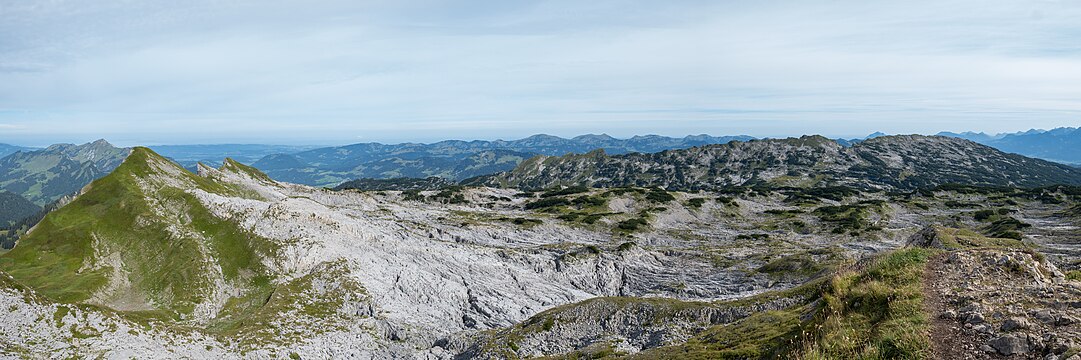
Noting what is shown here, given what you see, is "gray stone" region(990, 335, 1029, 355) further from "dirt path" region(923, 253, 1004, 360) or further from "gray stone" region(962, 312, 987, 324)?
"gray stone" region(962, 312, 987, 324)

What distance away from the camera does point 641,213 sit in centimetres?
13825

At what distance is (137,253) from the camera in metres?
65.8

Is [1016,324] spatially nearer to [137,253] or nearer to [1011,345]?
[1011,345]

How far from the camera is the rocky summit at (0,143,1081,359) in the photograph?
15.9 metres

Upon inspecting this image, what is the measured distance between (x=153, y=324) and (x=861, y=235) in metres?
124

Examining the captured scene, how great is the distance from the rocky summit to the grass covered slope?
288 millimetres

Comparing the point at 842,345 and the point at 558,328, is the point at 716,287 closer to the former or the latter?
the point at 558,328

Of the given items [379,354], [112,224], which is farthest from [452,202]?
[379,354]

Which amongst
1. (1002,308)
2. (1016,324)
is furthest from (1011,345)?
(1002,308)

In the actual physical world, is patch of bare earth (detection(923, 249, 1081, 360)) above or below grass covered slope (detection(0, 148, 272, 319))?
above

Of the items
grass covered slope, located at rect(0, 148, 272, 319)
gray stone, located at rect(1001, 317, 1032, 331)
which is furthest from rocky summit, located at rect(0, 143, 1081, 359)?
grass covered slope, located at rect(0, 148, 272, 319)

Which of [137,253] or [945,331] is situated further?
[137,253]

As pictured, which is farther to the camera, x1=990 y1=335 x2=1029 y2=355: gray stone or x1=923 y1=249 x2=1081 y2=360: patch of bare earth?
x1=923 y1=249 x2=1081 y2=360: patch of bare earth

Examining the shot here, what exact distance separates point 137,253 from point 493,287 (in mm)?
48971
